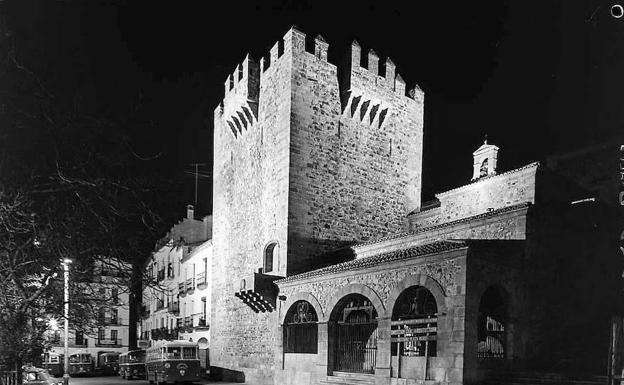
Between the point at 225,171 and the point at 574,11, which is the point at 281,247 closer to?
the point at 225,171

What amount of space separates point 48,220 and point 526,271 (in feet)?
37.3

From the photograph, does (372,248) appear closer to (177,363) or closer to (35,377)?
(177,363)

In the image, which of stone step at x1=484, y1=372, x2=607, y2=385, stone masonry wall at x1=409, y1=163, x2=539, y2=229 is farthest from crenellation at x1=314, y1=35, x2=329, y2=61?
stone step at x1=484, y1=372, x2=607, y2=385

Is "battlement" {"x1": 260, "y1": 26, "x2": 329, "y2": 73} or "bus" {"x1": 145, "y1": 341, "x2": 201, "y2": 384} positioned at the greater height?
"battlement" {"x1": 260, "y1": 26, "x2": 329, "y2": 73}

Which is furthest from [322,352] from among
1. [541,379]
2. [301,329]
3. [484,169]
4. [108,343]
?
[108,343]

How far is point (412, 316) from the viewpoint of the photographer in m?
15.0

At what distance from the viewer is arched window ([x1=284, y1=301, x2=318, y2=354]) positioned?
19094mm

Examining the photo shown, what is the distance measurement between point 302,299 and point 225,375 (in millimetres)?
8322

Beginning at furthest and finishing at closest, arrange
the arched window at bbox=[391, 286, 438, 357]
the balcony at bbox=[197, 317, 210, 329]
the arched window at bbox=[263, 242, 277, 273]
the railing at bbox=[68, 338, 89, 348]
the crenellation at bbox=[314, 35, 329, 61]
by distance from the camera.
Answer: the railing at bbox=[68, 338, 89, 348]
the balcony at bbox=[197, 317, 210, 329]
the crenellation at bbox=[314, 35, 329, 61]
the arched window at bbox=[263, 242, 277, 273]
the arched window at bbox=[391, 286, 438, 357]

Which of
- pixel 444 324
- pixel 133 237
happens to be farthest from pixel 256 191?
pixel 133 237

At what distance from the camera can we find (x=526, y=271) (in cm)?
1442

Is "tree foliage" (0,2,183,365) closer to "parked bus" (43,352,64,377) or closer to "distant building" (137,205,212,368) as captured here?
"distant building" (137,205,212,368)

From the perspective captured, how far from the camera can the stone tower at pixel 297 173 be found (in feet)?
70.8

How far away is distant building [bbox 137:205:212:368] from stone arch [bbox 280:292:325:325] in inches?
377
